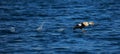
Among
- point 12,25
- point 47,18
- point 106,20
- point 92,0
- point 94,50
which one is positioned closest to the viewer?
point 94,50

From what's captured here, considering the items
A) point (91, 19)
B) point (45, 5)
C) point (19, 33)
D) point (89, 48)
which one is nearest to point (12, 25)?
point (19, 33)

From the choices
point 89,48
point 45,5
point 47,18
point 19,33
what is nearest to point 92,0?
point 45,5

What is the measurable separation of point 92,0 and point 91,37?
30348mm

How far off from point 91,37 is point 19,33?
18.7ft

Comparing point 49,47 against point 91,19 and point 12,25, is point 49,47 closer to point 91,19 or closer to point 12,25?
point 12,25

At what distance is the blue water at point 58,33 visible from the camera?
2638cm

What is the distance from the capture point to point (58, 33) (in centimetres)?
3158

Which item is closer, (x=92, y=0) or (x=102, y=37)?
(x=102, y=37)

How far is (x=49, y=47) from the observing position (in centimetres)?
2683

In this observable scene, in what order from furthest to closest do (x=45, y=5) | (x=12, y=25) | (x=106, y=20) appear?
(x=45, y=5) < (x=106, y=20) < (x=12, y=25)

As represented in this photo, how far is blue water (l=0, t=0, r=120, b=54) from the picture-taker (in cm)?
2638

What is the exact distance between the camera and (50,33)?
31453 mm

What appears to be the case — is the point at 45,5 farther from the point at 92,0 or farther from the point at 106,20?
the point at 106,20

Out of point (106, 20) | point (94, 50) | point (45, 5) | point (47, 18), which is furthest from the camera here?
point (45, 5)
